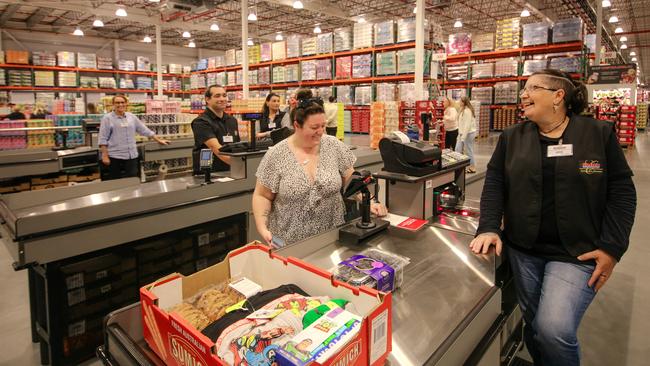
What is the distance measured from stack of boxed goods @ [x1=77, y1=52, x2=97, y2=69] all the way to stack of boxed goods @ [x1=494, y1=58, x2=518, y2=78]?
576 inches

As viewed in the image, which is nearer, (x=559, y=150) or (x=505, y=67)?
(x=559, y=150)

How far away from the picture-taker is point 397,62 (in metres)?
8.06

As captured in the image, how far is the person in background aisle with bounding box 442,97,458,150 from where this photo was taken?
7.89 metres

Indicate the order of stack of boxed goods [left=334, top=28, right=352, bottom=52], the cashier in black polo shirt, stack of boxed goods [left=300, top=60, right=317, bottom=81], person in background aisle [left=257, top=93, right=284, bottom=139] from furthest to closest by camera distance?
stack of boxed goods [left=300, top=60, right=317, bottom=81] < stack of boxed goods [left=334, top=28, right=352, bottom=52] < person in background aisle [left=257, top=93, right=284, bottom=139] < the cashier in black polo shirt

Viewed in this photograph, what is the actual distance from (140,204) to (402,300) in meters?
2.30

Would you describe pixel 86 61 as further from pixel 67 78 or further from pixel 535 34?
pixel 535 34

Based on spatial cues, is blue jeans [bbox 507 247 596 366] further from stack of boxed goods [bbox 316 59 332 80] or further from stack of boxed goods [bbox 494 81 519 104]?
stack of boxed goods [bbox 494 81 519 104]

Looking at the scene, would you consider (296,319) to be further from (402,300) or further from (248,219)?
(248,219)

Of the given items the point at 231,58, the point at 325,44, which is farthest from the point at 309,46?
the point at 231,58

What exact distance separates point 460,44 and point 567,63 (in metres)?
2.81

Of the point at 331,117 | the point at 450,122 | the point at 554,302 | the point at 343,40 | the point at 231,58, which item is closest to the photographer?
the point at 554,302

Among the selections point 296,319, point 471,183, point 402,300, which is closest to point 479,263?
point 402,300

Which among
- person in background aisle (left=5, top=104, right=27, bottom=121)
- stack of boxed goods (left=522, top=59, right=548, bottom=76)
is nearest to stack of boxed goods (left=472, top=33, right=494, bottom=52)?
stack of boxed goods (left=522, top=59, right=548, bottom=76)

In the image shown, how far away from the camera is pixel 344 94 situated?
365 inches
